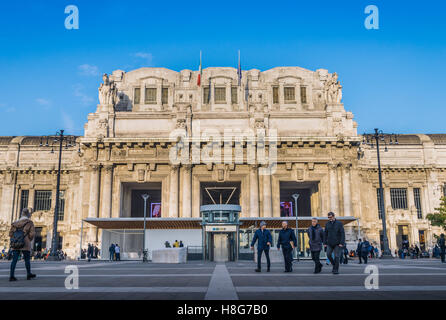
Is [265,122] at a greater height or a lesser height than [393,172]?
greater

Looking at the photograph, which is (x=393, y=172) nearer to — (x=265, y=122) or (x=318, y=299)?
(x=265, y=122)

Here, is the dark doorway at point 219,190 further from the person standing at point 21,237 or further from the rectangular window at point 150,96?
the person standing at point 21,237

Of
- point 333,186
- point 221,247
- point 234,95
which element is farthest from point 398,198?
point 221,247

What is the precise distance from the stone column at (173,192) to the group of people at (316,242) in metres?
27.9

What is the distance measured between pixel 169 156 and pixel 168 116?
177 inches

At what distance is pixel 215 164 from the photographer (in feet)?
142

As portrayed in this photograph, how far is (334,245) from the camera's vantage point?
40.9 feet

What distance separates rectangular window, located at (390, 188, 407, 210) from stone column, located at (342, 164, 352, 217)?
9797 millimetres

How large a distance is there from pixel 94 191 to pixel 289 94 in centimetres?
2354

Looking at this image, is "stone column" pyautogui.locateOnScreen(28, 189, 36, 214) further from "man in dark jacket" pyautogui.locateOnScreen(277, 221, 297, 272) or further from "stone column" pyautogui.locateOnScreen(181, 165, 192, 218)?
"man in dark jacket" pyautogui.locateOnScreen(277, 221, 297, 272)

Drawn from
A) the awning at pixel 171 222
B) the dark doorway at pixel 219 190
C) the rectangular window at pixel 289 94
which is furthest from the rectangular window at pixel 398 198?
the dark doorway at pixel 219 190

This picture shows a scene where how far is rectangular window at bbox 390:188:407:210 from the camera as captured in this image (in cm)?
4956

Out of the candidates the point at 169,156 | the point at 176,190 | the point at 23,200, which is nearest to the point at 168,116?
the point at 169,156

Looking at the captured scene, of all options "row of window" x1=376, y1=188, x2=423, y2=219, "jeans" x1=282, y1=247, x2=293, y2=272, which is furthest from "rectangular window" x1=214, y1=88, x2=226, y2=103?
"jeans" x1=282, y1=247, x2=293, y2=272
